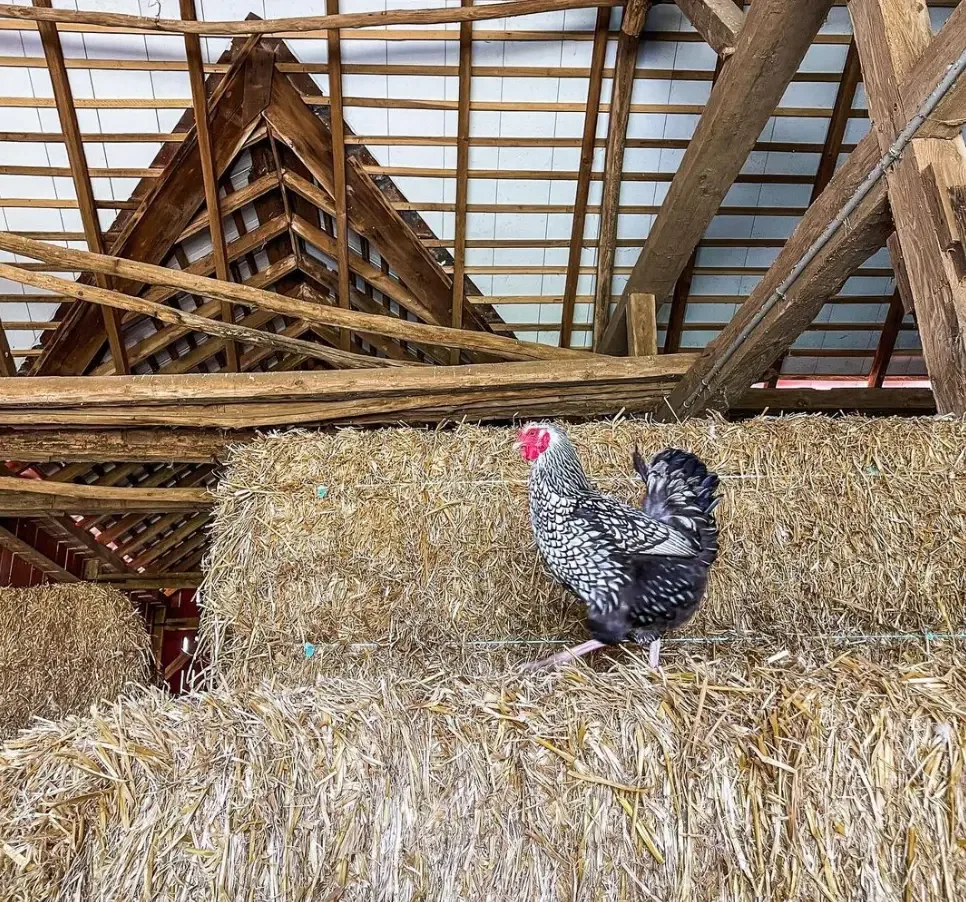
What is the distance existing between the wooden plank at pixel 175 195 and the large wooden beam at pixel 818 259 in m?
3.16

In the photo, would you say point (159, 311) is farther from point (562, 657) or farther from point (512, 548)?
point (562, 657)

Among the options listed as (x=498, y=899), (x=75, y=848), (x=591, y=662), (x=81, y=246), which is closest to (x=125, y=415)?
(x=81, y=246)

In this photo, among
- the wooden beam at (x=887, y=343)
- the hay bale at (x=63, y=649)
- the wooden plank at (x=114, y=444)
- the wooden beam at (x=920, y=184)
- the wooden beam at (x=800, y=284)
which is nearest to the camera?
the wooden beam at (x=920, y=184)

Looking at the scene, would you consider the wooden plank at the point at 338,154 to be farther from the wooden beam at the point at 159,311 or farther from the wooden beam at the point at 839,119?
the wooden beam at the point at 839,119

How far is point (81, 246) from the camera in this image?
4770 mm

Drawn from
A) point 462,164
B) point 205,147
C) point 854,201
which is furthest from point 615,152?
point 205,147

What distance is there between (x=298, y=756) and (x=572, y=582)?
1.13 metres

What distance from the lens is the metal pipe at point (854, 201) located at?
6.41 ft

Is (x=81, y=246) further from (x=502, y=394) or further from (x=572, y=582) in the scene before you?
(x=572, y=582)

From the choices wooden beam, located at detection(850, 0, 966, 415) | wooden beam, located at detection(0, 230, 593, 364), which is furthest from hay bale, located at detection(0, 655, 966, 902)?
wooden beam, located at detection(0, 230, 593, 364)

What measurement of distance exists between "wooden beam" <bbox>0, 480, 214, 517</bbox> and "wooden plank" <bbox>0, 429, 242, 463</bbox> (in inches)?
30.9

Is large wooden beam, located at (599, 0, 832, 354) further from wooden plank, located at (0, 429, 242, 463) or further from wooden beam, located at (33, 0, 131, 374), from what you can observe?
wooden beam, located at (33, 0, 131, 374)

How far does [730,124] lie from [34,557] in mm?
7255

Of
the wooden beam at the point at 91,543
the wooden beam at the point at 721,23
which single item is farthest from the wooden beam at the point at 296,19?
the wooden beam at the point at 91,543
